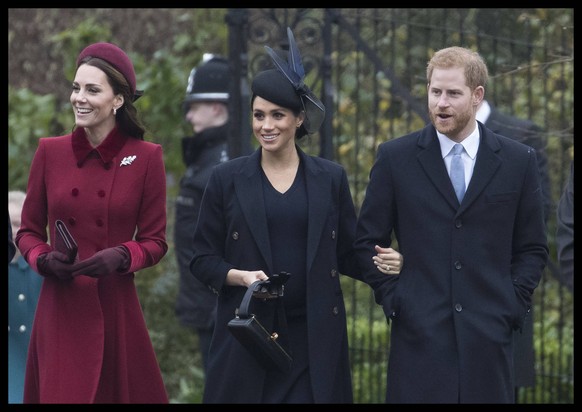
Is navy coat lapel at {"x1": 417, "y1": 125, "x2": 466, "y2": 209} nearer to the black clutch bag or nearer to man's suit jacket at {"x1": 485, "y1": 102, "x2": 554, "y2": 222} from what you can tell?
the black clutch bag

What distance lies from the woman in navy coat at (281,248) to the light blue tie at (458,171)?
0.48m

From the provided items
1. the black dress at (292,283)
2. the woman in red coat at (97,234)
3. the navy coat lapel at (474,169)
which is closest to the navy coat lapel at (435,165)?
the navy coat lapel at (474,169)

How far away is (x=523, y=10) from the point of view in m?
9.30

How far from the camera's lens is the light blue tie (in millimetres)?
6164

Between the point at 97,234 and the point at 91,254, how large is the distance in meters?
0.09

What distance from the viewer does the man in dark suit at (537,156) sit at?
8109 millimetres

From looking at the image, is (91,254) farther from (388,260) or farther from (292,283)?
(388,260)

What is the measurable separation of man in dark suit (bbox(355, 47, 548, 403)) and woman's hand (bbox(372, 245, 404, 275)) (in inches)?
1.1

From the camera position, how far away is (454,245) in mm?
6078

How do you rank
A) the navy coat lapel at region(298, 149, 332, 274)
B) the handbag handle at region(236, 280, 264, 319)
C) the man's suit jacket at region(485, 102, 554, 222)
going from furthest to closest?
the man's suit jacket at region(485, 102, 554, 222) → the navy coat lapel at region(298, 149, 332, 274) → the handbag handle at region(236, 280, 264, 319)

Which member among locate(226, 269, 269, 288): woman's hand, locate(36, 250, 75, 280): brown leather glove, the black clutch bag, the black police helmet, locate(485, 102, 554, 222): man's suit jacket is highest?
the black police helmet

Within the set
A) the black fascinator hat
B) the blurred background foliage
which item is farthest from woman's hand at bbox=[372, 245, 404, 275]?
the blurred background foliage

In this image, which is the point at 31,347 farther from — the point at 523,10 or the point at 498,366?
the point at 523,10

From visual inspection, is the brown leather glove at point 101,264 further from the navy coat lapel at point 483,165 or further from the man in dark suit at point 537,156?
the man in dark suit at point 537,156
